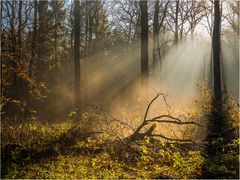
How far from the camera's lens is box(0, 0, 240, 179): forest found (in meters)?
8.34

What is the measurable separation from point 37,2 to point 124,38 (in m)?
17.0

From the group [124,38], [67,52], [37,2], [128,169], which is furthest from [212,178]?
[124,38]

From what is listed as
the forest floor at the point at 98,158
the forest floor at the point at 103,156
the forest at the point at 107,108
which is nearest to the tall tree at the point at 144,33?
the forest at the point at 107,108

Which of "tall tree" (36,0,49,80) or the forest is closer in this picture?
the forest

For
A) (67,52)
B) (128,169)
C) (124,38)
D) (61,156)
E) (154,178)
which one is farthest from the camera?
(124,38)

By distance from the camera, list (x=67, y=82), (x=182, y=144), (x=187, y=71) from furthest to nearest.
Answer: (x=187, y=71)
(x=67, y=82)
(x=182, y=144)

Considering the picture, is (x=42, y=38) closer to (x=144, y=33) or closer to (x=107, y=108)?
(x=107, y=108)

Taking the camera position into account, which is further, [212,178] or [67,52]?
[67,52]

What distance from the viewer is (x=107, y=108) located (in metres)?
23.2

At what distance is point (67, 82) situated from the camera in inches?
1165

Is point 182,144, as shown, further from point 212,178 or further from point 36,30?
point 36,30

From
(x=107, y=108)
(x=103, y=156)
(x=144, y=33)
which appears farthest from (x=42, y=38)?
(x=103, y=156)

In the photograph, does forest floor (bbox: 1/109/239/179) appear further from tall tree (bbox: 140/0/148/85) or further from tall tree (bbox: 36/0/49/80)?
tall tree (bbox: 36/0/49/80)

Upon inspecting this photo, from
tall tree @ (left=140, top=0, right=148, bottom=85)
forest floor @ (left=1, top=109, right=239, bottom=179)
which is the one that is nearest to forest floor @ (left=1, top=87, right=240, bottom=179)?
forest floor @ (left=1, top=109, right=239, bottom=179)
